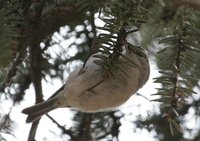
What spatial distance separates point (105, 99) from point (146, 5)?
13.1 inches

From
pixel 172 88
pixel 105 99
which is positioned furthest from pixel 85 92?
pixel 172 88

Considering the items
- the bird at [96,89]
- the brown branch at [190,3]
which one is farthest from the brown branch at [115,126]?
the brown branch at [190,3]

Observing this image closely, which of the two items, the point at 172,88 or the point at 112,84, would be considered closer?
the point at 172,88

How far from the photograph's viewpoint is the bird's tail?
1080 millimetres

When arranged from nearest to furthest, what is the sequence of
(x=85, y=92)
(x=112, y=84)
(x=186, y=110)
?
1. (x=112, y=84)
2. (x=85, y=92)
3. (x=186, y=110)

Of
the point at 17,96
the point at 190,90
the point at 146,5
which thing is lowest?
the point at 190,90

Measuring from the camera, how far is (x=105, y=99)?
910mm

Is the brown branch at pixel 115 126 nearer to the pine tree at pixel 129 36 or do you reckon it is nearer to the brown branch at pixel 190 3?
the pine tree at pixel 129 36

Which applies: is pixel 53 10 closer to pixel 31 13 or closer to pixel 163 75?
pixel 31 13

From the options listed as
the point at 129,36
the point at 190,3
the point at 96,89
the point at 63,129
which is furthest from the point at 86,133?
the point at 190,3

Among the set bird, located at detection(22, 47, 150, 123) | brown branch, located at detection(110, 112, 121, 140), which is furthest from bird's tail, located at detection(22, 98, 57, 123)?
brown branch, located at detection(110, 112, 121, 140)

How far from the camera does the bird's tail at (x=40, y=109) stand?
108cm

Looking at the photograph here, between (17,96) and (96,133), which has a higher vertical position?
(17,96)

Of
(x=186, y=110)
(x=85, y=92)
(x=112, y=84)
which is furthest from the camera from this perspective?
(x=186, y=110)
